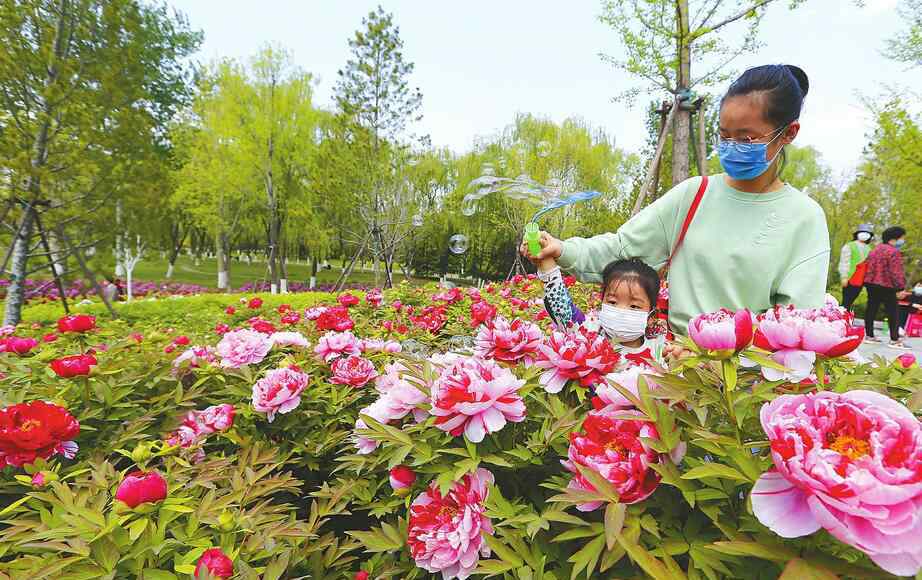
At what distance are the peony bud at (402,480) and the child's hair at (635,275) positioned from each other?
3.83 feet

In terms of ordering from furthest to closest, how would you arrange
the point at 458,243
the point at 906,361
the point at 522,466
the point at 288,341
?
the point at 458,243, the point at 288,341, the point at 906,361, the point at 522,466

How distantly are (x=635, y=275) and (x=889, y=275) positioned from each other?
7531 mm

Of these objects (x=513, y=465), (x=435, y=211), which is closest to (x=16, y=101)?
(x=513, y=465)

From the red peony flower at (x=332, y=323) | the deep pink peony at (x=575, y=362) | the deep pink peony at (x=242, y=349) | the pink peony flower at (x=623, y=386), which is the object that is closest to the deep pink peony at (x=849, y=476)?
the pink peony flower at (x=623, y=386)

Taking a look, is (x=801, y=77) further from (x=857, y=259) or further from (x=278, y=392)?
(x=857, y=259)

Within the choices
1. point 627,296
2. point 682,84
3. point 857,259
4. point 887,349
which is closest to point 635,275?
point 627,296

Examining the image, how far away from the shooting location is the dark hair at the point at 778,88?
1.34 m

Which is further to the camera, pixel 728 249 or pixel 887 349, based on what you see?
pixel 887 349

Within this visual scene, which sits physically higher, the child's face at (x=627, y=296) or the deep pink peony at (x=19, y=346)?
the child's face at (x=627, y=296)

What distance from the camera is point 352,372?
1.59m

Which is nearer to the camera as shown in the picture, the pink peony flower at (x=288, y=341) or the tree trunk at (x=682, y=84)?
the pink peony flower at (x=288, y=341)

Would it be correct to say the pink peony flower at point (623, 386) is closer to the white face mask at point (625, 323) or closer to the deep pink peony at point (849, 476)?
the deep pink peony at point (849, 476)

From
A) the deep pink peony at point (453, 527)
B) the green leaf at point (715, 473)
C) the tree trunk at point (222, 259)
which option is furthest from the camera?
the tree trunk at point (222, 259)

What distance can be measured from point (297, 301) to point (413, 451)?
8422mm
